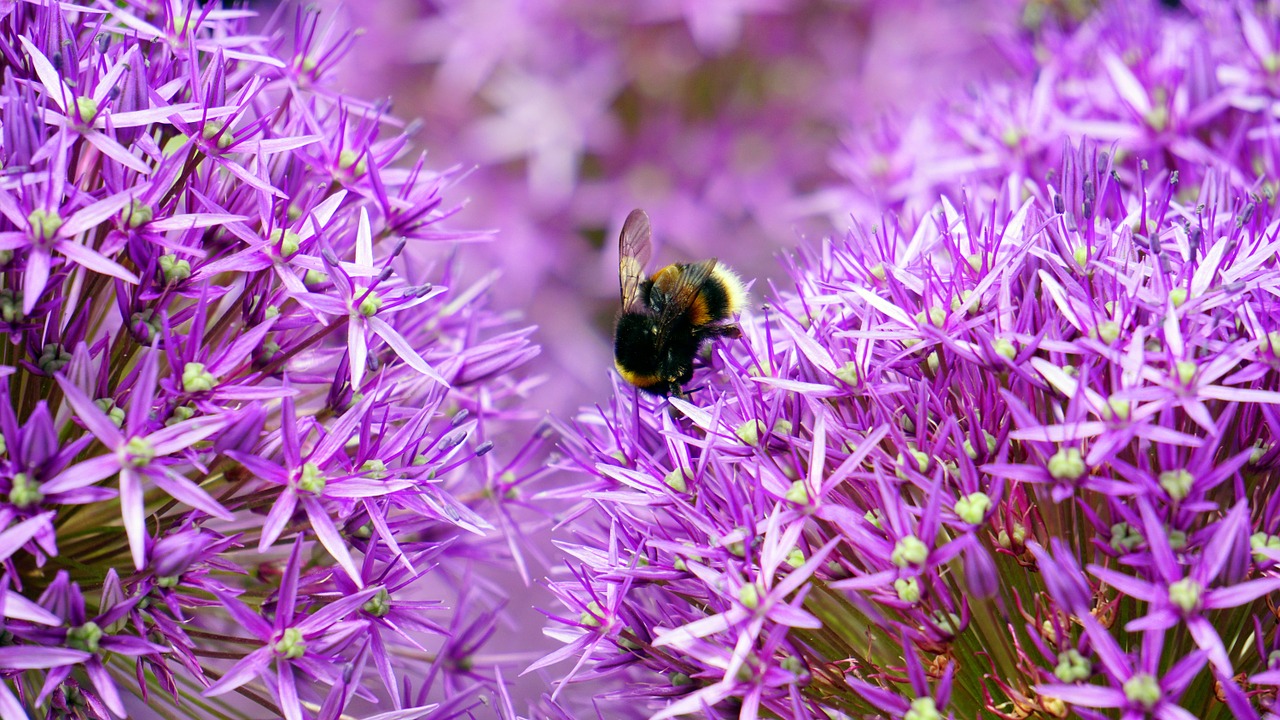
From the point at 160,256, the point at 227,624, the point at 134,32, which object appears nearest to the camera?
the point at 160,256

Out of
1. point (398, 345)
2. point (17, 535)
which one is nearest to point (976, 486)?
point (398, 345)

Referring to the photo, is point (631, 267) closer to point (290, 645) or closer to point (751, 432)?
point (751, 432)

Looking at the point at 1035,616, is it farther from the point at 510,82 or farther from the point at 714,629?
the point at 510,82

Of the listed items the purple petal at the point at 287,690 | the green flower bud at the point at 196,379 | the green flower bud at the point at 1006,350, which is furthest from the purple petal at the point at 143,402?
the green flower bud at the point at 1006,350

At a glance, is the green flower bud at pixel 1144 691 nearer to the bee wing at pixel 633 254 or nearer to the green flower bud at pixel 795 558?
the green flower bud at pixel 795 558

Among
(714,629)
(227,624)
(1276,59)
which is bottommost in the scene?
(227,624)

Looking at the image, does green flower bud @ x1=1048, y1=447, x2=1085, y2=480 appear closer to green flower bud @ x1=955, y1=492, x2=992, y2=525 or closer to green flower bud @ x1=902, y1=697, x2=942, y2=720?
green flower bud @ x1=955, y1=492, x2=992, y2=525

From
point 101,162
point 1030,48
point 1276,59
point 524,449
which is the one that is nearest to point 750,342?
point 524,449
